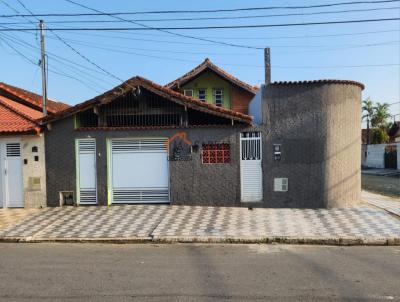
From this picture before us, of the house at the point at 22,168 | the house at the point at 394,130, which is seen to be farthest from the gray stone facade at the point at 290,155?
the house at the point at 394,130

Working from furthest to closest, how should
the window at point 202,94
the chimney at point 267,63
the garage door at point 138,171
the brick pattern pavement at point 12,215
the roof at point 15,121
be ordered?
the window at point 202,94
the chimney at point 267,63
the garage door at point 138,171
the roof at point 15,121
the brick pattern pavement at point 12,215

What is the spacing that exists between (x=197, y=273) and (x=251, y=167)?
21.3 feet

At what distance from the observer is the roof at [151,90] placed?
12141 mm

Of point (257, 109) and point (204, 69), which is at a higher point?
point (204, 69)

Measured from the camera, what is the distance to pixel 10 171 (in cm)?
1272

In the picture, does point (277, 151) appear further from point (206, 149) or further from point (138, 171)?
point (138, 171)

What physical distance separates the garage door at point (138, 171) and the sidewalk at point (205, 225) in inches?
18.6

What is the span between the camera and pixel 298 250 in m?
7.90

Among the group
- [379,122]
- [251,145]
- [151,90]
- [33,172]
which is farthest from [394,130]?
[33,172]

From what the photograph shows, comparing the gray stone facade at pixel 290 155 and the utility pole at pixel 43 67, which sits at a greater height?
the utility pole at pixel 43 67

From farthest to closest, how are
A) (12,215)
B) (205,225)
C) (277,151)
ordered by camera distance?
(277,151), (12,215), (205,225)

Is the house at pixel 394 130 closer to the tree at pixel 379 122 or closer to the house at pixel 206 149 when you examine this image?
the tree at pixel 379 122

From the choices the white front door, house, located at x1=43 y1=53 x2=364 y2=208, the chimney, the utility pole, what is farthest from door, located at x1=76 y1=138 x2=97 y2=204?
the chimney

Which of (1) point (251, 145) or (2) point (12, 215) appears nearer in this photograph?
(2) point (12, 215)
